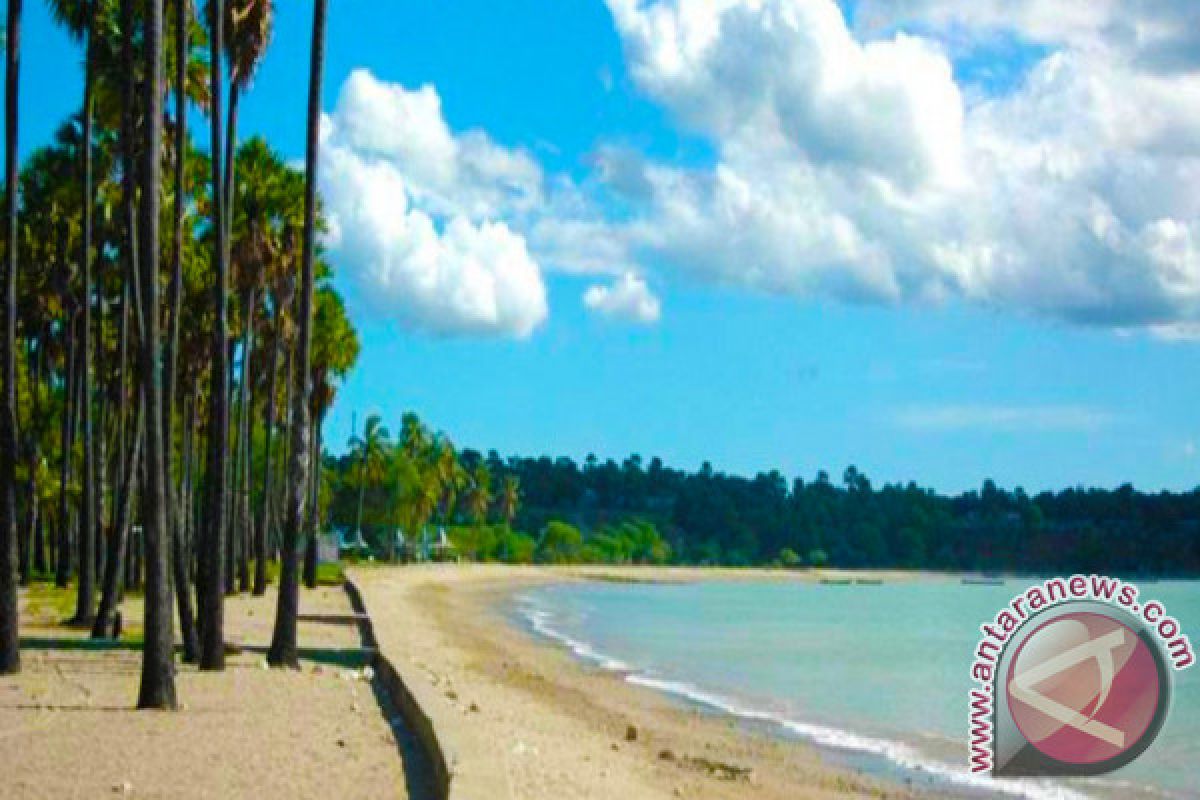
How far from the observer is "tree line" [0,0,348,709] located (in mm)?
Answer: 15938

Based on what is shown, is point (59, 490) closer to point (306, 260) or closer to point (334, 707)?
point (306, 260)

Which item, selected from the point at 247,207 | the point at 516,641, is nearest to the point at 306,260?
the point at 247,207

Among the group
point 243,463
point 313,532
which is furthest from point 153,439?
point 313,532

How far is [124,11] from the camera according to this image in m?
15.7

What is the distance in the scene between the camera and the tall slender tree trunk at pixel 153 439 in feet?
49.9

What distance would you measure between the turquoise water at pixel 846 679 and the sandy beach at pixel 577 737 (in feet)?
3.63

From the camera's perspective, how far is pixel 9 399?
1798 cm

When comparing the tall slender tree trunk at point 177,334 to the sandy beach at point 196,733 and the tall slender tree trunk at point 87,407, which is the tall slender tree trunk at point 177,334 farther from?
the tall slender tree trunk at point 87,407

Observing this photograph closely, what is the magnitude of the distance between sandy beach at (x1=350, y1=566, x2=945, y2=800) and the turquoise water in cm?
111

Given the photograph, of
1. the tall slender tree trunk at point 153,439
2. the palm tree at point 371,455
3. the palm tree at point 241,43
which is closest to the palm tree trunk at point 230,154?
the palm tree at point 241,43

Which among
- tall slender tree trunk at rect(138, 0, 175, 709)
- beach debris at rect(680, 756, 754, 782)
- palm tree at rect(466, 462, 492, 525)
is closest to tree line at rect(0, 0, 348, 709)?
tall slender tree trunk at rect(138, 0, 175, 709)

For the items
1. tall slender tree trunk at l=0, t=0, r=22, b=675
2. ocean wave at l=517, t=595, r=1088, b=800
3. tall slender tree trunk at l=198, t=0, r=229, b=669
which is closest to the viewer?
ocean wave at l=517, t=595, r=1088, b=800

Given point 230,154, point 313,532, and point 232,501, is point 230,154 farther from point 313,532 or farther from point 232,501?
point 313,532

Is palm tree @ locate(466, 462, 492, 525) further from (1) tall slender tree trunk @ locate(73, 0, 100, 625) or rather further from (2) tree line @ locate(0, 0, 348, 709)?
(1) tall slender tree trunk @ locate(73, 0, 100, 625)
